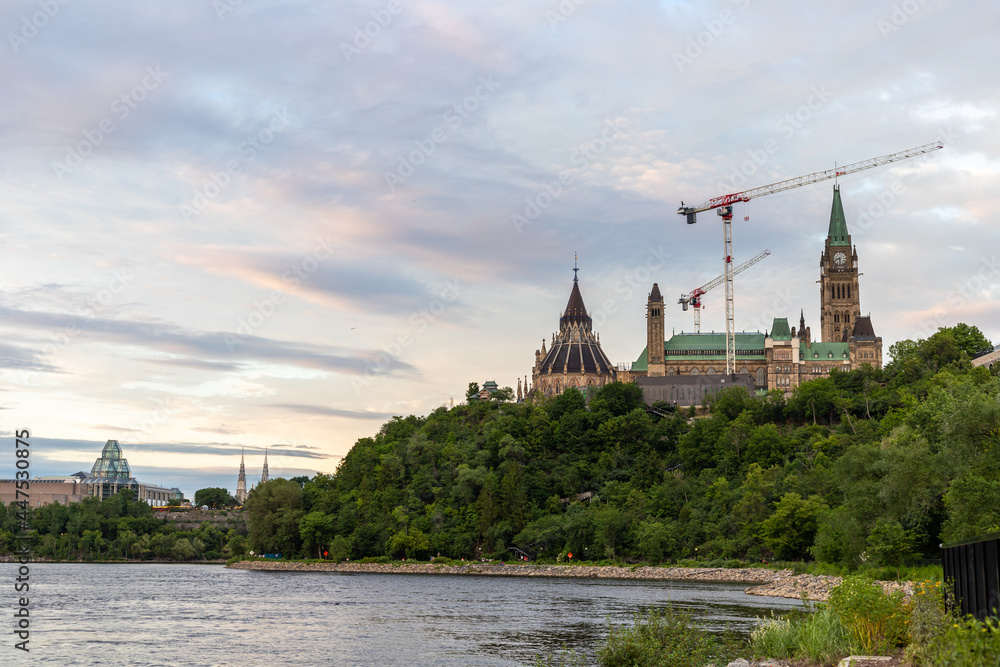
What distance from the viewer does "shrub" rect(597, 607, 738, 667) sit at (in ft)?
96.0

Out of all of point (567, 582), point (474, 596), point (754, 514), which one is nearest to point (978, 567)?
point (474, 596)

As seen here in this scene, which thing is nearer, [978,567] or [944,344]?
[978,567]

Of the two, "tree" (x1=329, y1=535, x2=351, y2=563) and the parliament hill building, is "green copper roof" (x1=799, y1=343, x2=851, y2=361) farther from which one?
"tree" (x1=329, y1=535, x2=351, y2=563)

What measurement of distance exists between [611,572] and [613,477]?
107 feet

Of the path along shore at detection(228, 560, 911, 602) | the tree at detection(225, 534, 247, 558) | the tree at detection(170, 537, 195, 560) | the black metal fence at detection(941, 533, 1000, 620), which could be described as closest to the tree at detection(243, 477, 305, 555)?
the path along shore at detection(228, 560, 911, 602)

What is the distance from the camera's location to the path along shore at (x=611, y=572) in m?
77.7

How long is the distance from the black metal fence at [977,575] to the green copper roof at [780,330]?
164333mm

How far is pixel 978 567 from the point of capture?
25266 millimetres

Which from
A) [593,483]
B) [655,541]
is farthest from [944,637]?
[593,483]

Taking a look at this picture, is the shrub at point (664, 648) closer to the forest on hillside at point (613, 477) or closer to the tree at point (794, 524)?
the forest on hillside at point (613, 477)

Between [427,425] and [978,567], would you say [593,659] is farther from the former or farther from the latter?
[427,425]

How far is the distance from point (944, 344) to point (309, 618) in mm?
112118

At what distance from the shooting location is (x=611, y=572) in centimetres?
11181

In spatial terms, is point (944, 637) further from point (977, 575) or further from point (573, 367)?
point (573, 367)
